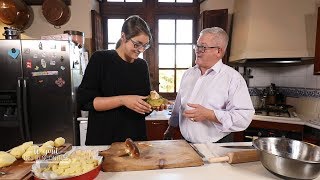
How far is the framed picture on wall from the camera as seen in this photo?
3.23 m

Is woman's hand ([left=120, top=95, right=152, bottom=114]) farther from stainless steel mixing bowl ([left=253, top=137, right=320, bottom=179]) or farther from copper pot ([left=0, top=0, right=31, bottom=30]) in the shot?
copper pot ([left=0, top=0, right=31, bottom=30])

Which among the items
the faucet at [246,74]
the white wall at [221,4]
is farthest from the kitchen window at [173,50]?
the faucet at [246,74]

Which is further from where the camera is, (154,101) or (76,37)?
(76,37)

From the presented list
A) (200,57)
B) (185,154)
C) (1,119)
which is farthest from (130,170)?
(1,119)

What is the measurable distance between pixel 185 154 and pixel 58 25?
9.41 ft

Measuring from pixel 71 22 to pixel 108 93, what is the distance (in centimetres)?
214

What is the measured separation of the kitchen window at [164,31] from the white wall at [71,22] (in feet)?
1.31

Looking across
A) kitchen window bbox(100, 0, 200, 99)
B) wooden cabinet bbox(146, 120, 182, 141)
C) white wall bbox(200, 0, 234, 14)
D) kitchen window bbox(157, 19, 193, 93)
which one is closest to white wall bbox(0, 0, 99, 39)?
kitchen window bbox(100, 0, 200, 99)

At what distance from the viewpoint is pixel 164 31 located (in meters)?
3.69

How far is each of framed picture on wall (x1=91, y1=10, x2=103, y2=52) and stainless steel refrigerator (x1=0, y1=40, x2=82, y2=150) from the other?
64 cm

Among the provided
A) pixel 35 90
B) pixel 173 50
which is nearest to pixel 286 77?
pixel 173 50

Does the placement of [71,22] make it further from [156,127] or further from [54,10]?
[156,127]

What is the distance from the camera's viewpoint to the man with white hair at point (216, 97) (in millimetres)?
1443

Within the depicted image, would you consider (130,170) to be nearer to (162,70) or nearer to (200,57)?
(200,57)
